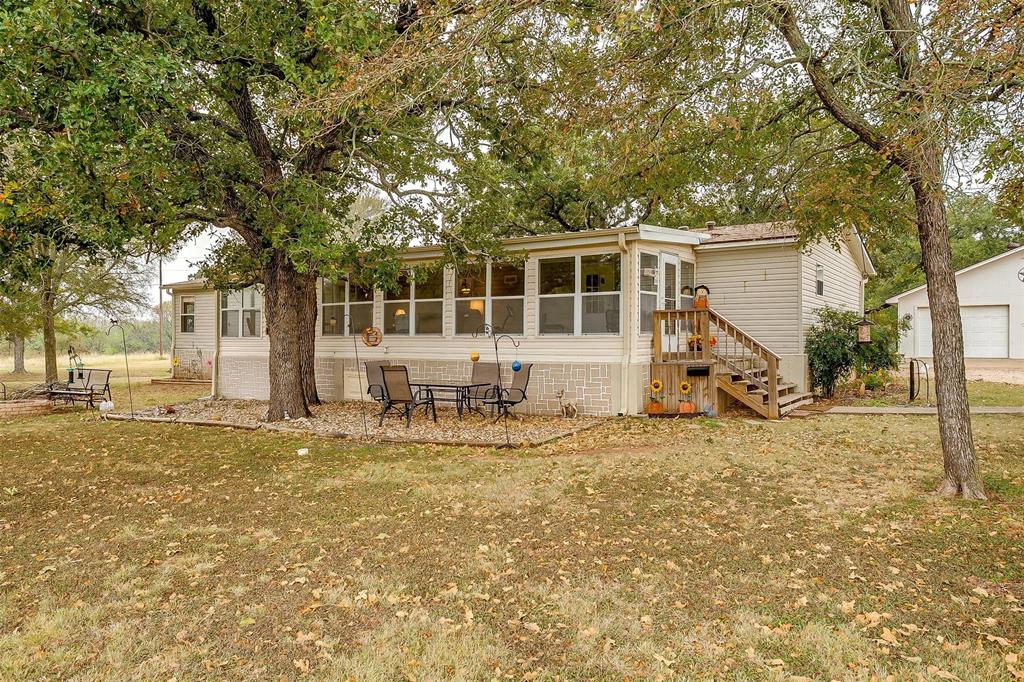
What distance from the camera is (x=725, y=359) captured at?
37.9 feet

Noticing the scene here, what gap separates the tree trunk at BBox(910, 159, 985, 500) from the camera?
210 inches

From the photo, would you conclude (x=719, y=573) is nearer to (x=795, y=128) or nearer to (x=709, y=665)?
(x=709, y=665)

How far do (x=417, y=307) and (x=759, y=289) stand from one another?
7.13 meters

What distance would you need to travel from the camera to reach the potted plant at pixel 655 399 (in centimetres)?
1066

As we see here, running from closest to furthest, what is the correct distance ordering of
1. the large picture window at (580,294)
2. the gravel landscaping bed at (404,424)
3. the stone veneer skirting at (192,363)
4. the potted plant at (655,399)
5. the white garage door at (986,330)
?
1. the gravel landscaping bed at (404,424)
2. the potted plant at (655,399)
3. the large picture window at (580,294)
4. the stone veneer skirting at (192,363)
5. the white garage door at (986,330)

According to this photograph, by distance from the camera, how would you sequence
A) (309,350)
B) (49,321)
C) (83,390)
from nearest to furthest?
(309,350)
(83,390)
(49,321)

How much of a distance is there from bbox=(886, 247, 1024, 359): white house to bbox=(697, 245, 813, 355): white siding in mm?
10331

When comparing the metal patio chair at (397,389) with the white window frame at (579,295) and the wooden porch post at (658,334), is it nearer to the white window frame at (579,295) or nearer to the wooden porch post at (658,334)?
the white window frame at (579,295)

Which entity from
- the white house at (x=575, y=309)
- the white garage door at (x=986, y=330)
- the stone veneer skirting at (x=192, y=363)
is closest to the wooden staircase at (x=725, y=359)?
the white house at (x=575, y=309)

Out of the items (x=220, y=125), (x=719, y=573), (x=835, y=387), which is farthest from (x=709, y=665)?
(x=835, y=387)

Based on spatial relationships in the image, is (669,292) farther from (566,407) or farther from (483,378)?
(483,378)

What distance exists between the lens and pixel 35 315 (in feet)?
54.1

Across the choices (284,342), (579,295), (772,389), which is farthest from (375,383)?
(772,389)

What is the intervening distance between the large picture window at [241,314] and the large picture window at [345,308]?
1.84m
